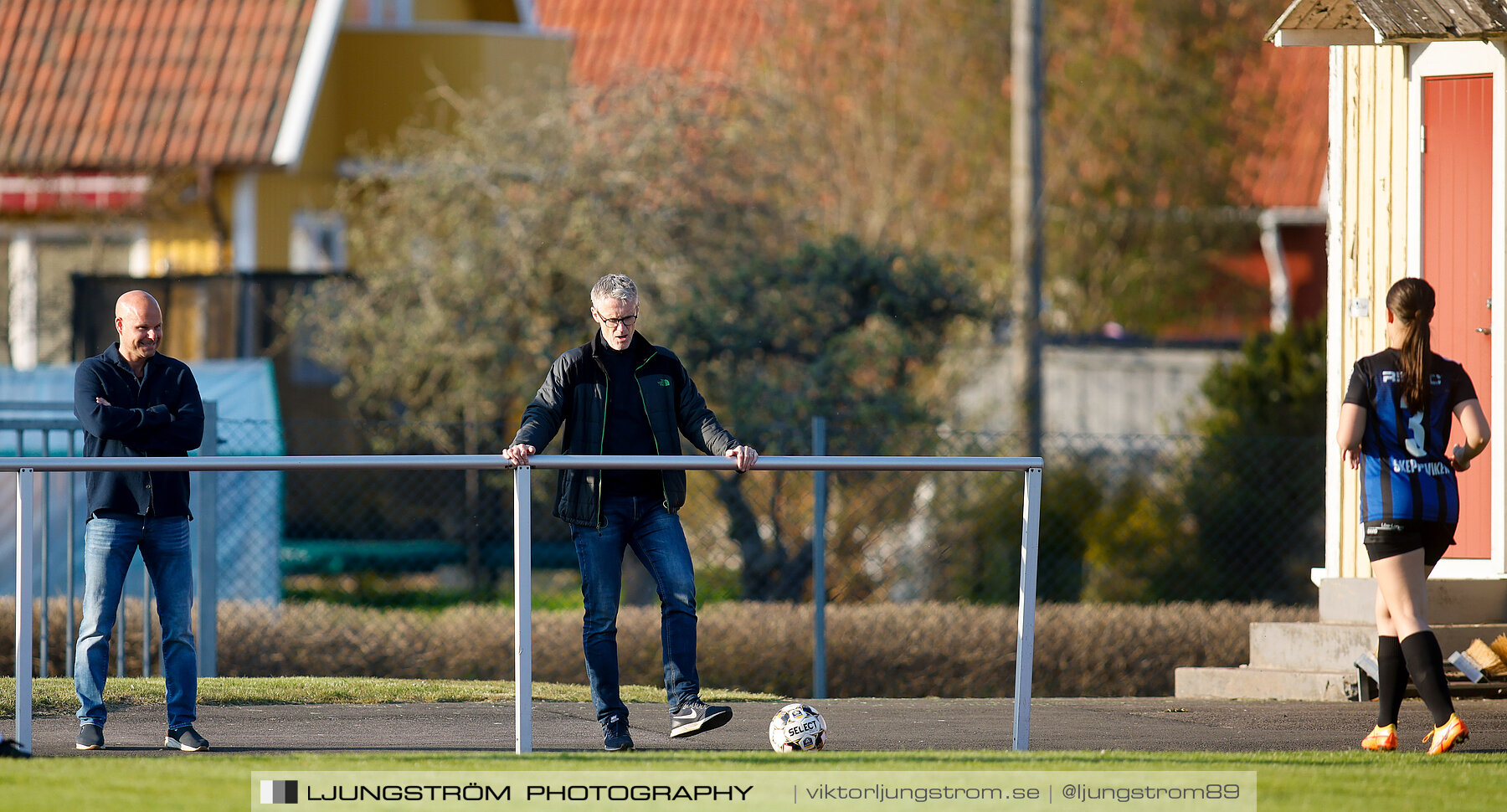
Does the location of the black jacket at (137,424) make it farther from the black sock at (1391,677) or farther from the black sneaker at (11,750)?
the black sock at (1391,677)

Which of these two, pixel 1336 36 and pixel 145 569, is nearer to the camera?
pixel 1336 36

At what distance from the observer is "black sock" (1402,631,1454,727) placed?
6.77m

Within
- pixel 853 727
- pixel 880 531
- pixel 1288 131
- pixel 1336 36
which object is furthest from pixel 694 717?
pixel 1288 131

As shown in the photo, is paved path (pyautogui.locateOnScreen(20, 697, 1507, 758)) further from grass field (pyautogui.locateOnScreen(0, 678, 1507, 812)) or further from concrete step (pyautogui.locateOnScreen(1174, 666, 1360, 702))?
grass field (pyautogui.locateOnScreen(0, 678, 1507, 812))

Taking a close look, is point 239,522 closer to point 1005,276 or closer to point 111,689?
point 111,689

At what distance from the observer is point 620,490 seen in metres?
6.86

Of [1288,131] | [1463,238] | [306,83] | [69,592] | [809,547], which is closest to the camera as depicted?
[1463,238]

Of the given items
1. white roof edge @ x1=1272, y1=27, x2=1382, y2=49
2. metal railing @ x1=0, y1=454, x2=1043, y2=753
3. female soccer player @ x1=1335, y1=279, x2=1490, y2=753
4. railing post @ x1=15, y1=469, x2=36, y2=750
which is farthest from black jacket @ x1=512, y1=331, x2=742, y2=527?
white roof edge @ x1=1272, y1=27, x2=1382, y2=49

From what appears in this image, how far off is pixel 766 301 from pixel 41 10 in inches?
427

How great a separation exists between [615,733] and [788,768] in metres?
0.99

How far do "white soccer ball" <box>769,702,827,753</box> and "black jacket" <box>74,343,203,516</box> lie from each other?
2458mm

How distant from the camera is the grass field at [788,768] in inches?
219

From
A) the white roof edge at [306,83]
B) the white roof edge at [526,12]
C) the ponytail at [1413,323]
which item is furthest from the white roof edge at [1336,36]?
the white roof edge at [526,12]

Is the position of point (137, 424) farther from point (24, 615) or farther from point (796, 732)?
point (796, 732)
